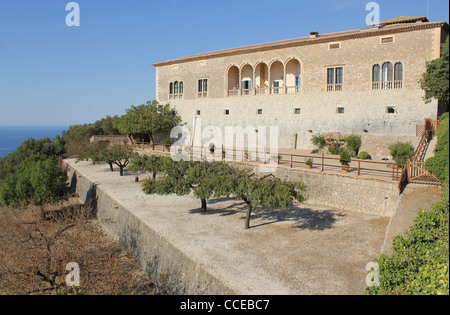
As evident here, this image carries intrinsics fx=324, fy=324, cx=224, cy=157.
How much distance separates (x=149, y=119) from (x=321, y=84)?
16596mm

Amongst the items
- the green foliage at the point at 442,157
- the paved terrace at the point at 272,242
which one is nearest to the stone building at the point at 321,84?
the paved terrace at the point at 272,242

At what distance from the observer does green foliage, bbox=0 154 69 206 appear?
68.4 ft

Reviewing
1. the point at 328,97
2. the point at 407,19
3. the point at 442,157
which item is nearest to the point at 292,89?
the point at 328,97

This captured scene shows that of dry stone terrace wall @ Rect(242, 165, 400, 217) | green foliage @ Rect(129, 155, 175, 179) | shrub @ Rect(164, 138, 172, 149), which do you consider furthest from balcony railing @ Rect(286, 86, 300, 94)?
green foliage @ Rect(129, 155, 175, 179)

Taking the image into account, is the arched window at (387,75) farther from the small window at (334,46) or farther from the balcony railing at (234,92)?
the balcony railing at (234,92)

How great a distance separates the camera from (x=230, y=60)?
2958cm

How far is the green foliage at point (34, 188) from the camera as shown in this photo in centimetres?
2086

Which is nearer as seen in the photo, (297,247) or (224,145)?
(297,247)

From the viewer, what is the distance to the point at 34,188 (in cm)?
2131

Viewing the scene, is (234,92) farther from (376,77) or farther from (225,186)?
(225,186)

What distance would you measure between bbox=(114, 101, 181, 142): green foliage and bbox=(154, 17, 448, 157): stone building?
1.37 metres
